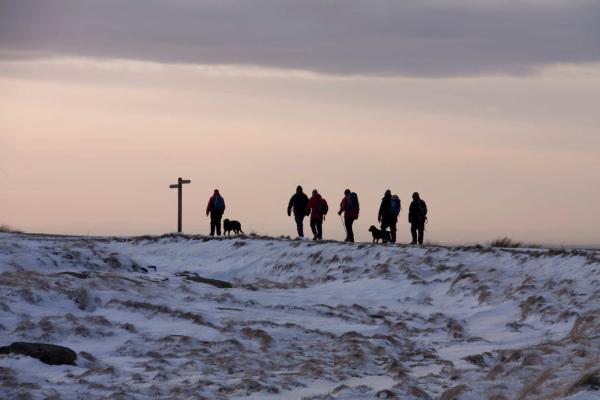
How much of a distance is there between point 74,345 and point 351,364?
13.5 ft

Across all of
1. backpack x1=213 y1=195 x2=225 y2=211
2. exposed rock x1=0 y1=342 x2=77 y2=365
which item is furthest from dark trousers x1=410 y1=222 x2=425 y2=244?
exposed rock x1=0 y1=342 x2=77 y2=365

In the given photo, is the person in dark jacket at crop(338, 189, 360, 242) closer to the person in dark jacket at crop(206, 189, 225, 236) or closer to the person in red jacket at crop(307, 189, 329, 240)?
the person in red jacket at crop(307, 189, 329, 240)

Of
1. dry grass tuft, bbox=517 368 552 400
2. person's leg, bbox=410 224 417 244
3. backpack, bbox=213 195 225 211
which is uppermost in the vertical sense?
backpack, bbox=213 195 225 211

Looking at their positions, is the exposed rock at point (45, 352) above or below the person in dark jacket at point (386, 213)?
below

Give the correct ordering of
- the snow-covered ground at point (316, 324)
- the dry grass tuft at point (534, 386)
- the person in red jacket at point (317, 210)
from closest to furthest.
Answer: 1. the dry grass tuft at point (534, 386)
2. the snow-covered ground at point (316, 324)
3. the person in red jacket at point (317, 210)

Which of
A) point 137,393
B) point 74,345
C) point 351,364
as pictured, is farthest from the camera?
point 74,345

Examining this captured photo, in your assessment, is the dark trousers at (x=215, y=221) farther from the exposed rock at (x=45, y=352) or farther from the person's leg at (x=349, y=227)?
the exposed rock at (x=45, y=352)

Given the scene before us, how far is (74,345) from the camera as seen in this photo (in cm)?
1677

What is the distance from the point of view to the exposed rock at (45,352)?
1511 centimetres

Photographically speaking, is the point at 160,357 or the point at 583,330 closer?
the point at 160,357

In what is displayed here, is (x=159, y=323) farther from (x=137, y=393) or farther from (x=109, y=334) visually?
(x=137, y=393)

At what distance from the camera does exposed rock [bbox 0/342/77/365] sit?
1511cm

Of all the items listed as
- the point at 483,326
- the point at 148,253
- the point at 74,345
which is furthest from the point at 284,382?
the point at 148,253

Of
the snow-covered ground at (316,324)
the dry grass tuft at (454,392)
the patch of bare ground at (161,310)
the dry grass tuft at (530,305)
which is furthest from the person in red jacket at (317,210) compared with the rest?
the dry grass tuft at (454,392)
